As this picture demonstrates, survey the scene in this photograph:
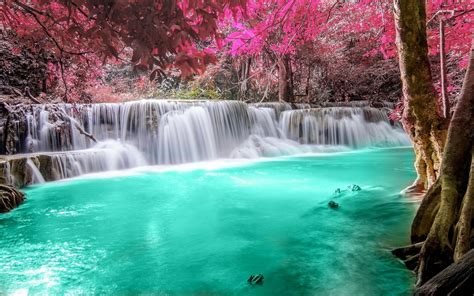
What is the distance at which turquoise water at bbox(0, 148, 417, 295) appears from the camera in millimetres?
3537

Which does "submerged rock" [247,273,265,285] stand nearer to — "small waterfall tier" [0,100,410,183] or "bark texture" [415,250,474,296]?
"bark texture" [415,250,474,296]

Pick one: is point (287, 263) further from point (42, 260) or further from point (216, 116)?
point (216, 116)

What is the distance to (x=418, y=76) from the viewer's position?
481 cm

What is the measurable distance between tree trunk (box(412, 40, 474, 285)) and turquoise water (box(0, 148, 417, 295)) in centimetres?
46

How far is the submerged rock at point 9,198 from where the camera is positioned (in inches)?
254

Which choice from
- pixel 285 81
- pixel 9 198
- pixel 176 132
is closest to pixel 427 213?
pixel 9 198

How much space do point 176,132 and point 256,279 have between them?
391 inches

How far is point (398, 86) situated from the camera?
1961 cm

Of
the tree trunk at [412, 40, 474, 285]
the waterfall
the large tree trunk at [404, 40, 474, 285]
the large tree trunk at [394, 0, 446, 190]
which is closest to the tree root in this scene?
the large tree trunk at [404, 40, 474, 285]

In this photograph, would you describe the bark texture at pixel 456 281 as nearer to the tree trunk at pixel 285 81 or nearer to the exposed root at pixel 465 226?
the exposed root at pixel 465 226

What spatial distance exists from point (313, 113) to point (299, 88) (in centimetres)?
498

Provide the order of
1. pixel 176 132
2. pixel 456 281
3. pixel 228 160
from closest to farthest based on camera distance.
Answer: pixel 456 281 < pixel 176 132 < pixel 228 160

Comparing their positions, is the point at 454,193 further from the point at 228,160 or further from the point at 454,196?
the point at 228,160

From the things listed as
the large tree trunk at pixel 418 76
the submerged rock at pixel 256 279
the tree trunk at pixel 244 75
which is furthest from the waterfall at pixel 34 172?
the tree trunk at pixel 244 75
